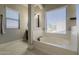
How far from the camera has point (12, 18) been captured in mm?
1672

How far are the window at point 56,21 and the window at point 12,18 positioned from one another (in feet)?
2.74

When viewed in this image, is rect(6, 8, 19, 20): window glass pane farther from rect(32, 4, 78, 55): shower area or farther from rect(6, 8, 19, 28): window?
rect(32, 4, 78, 55): shower area

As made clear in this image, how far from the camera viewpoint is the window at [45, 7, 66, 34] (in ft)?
6.46

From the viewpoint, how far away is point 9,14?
172cm

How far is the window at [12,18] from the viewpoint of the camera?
1.65 meters

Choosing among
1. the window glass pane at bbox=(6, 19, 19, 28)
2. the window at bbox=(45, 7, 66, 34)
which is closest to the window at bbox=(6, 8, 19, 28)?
the window glass pane at bbox=(6, 19, 19, 28)

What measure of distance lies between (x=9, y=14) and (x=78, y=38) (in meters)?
1.32

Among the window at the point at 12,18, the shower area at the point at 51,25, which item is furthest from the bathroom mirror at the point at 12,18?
the shower area at the point at 51,25

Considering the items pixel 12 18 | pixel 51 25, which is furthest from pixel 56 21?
pixel 12 18

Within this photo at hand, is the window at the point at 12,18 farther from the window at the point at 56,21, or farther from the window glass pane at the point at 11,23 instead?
the window at the point at 56,21

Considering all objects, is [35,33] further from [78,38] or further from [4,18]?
[78,38]

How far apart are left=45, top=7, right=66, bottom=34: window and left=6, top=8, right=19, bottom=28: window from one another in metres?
0.83

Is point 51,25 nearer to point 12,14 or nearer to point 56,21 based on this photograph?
point 56,21

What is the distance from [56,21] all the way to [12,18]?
3.33 feet
